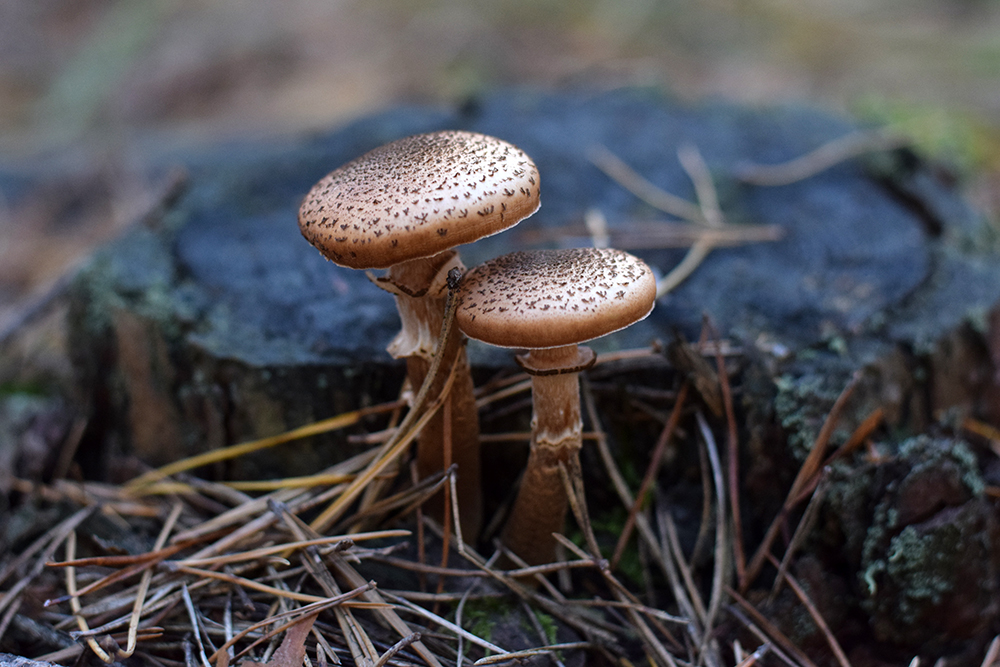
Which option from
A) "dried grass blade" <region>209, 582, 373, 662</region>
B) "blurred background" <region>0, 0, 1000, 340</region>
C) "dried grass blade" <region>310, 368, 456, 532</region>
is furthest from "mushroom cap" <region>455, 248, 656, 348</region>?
"blurred background" <region>0, 0, 1000, 340</region>

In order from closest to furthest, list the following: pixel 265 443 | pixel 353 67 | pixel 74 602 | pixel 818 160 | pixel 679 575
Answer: pixel 74 602 < pixel 679 575 < pixel 265 443 < pixel 818 160 < pixel 353 67

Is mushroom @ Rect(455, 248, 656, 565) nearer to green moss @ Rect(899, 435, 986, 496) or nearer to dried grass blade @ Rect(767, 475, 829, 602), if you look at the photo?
dried grass blade @ Rect(767, 475, 829, 602)

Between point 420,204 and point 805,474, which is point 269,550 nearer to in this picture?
point 420,204

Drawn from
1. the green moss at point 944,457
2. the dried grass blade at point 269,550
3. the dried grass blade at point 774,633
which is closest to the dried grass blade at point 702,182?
the green moss at point 944,457

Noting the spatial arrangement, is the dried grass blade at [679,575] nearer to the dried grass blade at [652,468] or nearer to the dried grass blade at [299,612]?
the dried grass blade at [652,468]

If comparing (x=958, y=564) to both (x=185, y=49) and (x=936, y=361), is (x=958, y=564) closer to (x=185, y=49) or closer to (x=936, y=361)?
(x=936, y=361)

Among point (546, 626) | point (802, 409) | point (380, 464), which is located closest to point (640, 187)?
point (802, 409)
